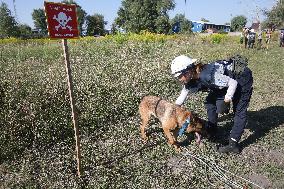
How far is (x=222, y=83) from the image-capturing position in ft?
13.3

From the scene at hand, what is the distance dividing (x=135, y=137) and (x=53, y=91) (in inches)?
68.2

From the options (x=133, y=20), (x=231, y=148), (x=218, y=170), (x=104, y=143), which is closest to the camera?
(x=218, y=170)

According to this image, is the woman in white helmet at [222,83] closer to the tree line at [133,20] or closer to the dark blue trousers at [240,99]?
the dark blue trousers at [240,99]

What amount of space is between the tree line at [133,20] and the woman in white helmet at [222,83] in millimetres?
40973

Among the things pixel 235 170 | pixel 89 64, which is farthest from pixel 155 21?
pixel 235 170

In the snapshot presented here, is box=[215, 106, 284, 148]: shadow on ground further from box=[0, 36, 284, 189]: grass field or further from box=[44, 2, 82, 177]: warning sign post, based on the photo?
box=[44, 2, 82, 177]: warning sign post

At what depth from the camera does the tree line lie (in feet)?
156

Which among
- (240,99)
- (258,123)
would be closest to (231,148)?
(240,99)

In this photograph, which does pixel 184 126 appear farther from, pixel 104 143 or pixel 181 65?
pixel 104 143

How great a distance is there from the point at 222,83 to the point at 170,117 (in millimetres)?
956

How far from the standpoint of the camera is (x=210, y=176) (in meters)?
4.07

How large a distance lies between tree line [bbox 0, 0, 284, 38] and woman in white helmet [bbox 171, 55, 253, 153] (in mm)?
40973

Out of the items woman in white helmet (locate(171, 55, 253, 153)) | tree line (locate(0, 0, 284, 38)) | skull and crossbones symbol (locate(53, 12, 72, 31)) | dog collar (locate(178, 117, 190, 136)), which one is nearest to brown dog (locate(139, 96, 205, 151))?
dog collar (locate(178, 117, 190, 136))

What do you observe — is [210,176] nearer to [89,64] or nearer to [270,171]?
[270,171]
